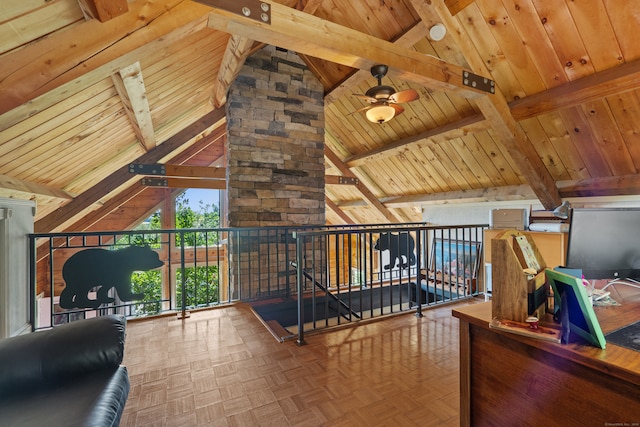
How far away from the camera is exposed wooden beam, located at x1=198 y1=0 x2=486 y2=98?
6.87 ft

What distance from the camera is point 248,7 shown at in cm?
202

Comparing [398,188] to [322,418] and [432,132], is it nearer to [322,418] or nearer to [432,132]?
[432,132]

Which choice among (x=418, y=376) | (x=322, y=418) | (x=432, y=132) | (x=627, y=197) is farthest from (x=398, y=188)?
(x=322, y=418)

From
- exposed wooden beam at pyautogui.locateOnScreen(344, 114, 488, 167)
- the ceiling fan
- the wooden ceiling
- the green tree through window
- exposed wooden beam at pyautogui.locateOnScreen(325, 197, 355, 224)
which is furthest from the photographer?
exposed wooden beam at pyautogui.locateOnScreen(325, 197, 355, 224)

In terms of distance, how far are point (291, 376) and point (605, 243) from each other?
186cm

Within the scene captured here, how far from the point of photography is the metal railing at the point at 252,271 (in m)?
2.53

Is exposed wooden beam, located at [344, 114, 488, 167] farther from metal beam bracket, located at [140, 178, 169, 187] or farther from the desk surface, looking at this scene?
metal beam bracket, located at [140, 178, 169, 187]

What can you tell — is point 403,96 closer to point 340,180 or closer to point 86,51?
point 86,51

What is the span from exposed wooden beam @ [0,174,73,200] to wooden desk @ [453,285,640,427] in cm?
340

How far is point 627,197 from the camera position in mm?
3379

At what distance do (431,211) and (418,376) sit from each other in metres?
4.86

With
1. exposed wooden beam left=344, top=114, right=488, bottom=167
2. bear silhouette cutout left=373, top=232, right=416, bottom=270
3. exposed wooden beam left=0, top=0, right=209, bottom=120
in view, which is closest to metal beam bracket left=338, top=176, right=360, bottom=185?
exposed wooden beam left=344, top=114, right=488, bottom=167

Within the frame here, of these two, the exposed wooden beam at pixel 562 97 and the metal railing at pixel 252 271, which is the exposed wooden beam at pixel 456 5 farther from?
the metal railing at pixel 252 271

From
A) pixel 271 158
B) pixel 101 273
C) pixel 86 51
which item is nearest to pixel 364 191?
pixel 271 158
